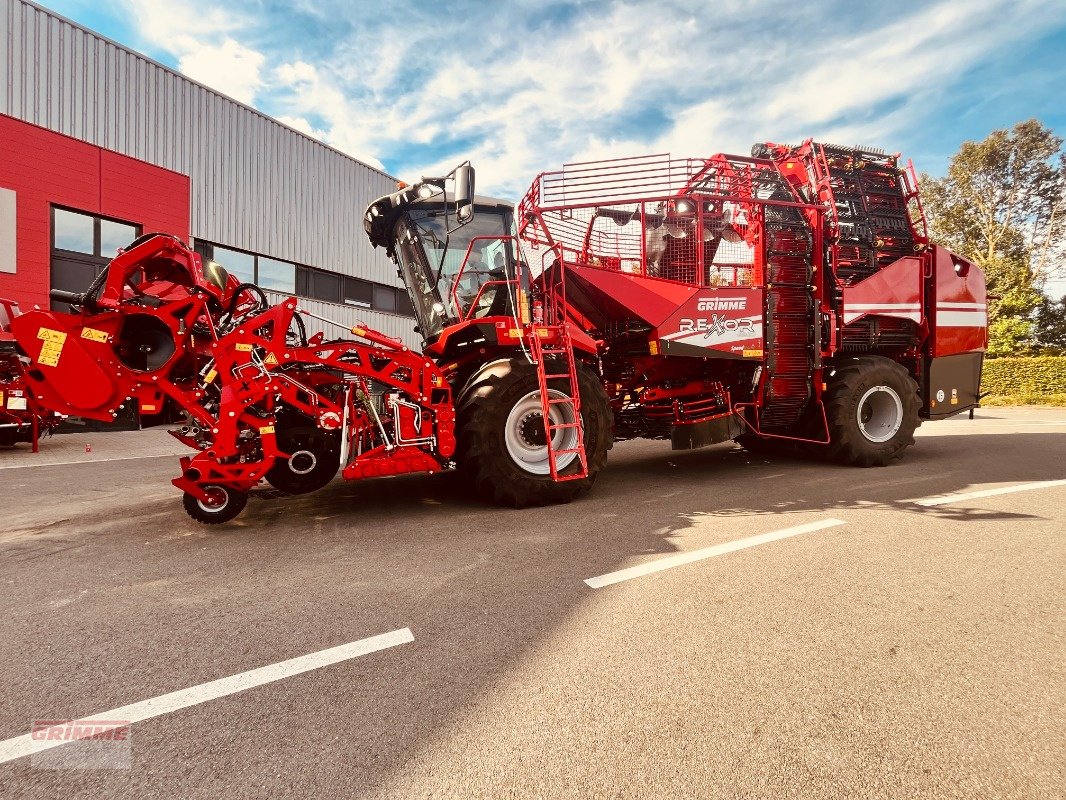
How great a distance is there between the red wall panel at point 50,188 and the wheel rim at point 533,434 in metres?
10.6

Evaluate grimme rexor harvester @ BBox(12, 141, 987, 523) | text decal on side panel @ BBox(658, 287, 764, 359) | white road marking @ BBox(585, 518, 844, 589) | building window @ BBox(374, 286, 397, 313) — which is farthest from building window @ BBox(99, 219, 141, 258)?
white road marking @ BBox(585, 518, 844, 589)

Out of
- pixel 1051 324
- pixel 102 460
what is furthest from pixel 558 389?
pixel 1051 324

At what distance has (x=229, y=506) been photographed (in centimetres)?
397

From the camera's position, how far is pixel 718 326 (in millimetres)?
5531

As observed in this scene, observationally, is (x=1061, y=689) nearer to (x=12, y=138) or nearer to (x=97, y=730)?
(x=97, y=730)

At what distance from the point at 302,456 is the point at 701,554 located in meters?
3.17

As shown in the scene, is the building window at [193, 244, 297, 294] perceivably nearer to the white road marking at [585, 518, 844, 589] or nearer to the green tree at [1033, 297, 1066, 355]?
the white road marking at [585, 518, 844, 589]

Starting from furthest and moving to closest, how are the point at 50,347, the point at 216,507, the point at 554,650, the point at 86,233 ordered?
1. the point at 86,233
2. the point at 216,507
3. the point at 50,347
4. the point at 554,650

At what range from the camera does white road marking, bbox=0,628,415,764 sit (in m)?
1.67

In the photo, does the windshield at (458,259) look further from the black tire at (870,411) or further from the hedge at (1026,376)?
the hedge at (1026,376)

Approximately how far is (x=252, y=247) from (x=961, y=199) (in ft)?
104

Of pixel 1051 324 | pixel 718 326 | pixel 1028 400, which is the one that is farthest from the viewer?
pixel 1051 324

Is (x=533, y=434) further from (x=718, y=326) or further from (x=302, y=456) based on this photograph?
(x=718, y=326)

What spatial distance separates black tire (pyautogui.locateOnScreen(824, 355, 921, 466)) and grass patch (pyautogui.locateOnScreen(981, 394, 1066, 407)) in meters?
16.6
